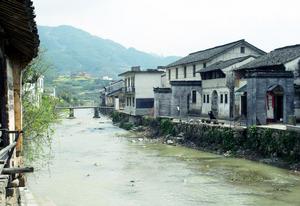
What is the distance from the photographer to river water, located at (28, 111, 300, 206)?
18.4 meters

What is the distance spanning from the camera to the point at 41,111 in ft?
61.7

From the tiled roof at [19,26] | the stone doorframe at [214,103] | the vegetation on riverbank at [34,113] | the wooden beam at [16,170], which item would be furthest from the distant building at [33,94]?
the stone doorframe at [214,103]

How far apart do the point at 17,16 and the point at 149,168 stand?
790 inches

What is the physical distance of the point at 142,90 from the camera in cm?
5547

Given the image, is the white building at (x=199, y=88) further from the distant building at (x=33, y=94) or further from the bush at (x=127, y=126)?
the distant building at (x=33, y=94)

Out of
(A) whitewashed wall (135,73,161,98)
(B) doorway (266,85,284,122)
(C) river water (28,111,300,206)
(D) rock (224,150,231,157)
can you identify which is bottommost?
(C) river water (28,111,300,206)

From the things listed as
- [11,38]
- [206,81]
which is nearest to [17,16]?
[11,38]

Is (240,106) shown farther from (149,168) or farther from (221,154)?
(149,168)

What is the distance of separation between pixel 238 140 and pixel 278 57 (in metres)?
7.06

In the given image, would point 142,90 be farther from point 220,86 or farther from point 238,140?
point 238,140

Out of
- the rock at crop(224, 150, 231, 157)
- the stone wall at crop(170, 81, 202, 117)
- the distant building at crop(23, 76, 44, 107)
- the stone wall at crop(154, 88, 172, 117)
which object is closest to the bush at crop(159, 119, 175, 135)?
the stone wall at crop(170, 81, 202, 117)

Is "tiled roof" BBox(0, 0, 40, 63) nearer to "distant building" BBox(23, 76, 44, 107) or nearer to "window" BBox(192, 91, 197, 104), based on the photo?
"distant building" BBox(23, 76, 44, 107)

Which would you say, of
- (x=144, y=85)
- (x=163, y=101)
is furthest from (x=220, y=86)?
(x=144, y=85)

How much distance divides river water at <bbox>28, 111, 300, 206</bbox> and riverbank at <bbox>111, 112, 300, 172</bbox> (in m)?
0.83
